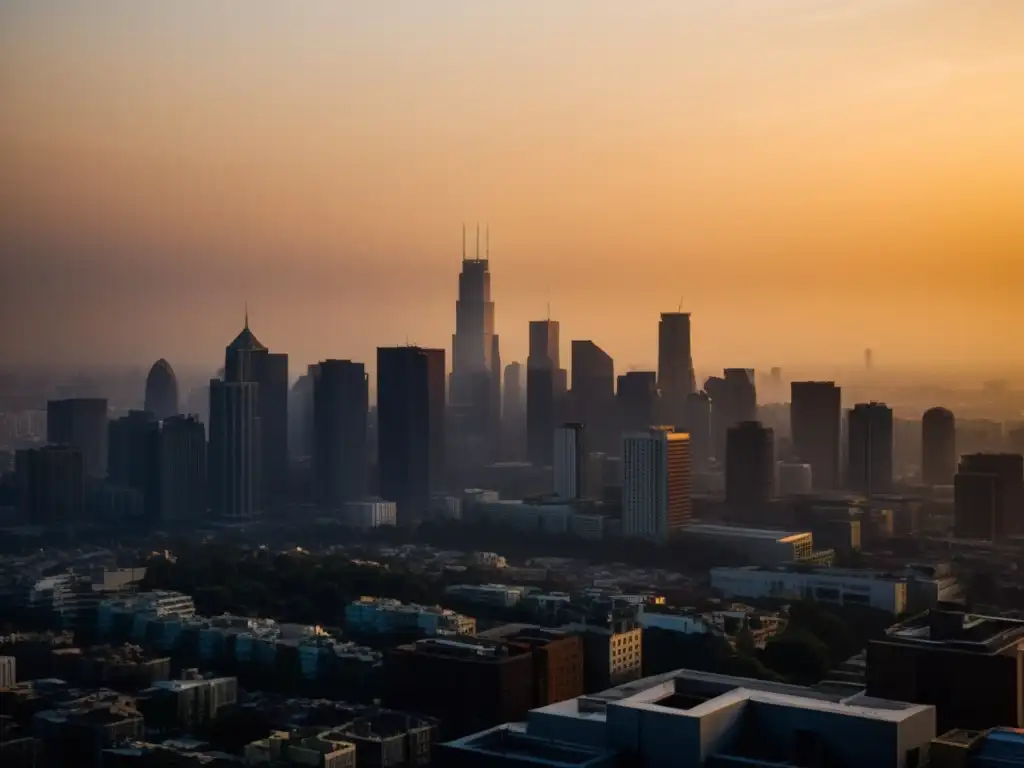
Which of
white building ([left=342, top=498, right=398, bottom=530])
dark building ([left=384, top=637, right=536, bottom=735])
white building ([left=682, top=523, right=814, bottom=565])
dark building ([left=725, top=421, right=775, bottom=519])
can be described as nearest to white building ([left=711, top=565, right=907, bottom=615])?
white building ([left=682, top=523, right=814, bottom=565])

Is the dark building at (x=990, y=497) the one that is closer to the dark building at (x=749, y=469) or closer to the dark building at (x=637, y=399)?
the dark building at (x=749, y=469)

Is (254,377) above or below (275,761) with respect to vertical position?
above

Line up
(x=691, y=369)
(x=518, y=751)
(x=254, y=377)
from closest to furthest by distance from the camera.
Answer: (x=518, y=751) < (x=254, y=377) < (x=691, y=369)

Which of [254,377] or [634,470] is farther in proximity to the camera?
[254,377]

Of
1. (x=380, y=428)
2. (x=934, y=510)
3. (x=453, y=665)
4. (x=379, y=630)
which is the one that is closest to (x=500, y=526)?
(x=380, y=428)

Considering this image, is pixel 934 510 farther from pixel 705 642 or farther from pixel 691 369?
pixel 705 642

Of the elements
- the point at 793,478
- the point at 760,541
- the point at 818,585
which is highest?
the point at 793,478

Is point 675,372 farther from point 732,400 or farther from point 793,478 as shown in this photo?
point 793,478

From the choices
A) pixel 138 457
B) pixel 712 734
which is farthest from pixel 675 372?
pixel 712 734
